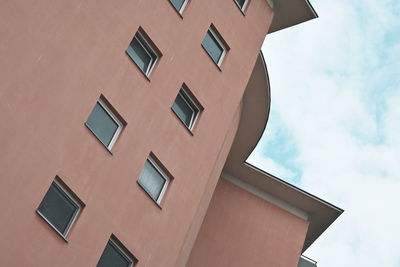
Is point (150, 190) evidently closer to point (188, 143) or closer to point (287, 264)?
point (188, 143)

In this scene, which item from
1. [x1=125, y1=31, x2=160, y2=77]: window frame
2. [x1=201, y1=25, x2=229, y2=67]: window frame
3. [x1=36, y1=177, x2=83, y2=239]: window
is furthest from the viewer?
[x1=201, y1=25, x2=229, y2=67]: window frame

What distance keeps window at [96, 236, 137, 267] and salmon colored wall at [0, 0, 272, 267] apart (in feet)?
0.76

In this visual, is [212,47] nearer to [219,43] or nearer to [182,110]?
[219,43]

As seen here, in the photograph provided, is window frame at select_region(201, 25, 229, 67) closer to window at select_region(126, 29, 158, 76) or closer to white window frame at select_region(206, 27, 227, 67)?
white window frame at select_region(206, 27, 227, 67)

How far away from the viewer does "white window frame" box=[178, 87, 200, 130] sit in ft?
70.3

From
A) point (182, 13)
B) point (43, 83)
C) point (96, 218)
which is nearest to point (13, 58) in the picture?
point (43, 83)

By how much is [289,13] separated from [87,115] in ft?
41.1

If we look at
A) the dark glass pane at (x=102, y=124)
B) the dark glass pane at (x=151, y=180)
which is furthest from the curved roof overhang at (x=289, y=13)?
the dark glass pane at (x=102, y=124)

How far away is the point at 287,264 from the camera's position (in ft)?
96.8

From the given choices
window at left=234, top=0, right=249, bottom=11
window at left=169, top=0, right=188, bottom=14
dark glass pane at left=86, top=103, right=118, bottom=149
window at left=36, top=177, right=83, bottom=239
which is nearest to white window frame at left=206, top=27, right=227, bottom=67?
window at left=169, top=0, right=188, bottom=14

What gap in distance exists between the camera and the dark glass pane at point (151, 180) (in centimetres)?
1922

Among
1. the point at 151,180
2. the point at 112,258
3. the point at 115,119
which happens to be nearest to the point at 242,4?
the point at 115,119

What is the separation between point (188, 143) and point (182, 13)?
421 centimetres

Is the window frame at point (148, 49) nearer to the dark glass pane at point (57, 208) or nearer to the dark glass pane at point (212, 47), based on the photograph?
the dark glass pane at point (212, 47)
